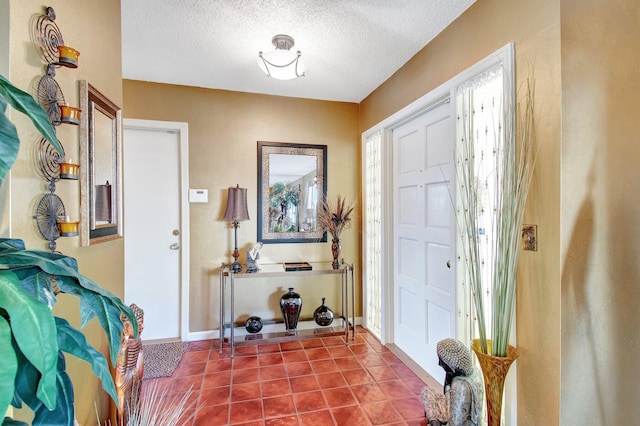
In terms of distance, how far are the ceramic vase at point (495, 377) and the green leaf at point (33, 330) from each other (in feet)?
5.14

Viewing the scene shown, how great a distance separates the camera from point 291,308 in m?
2.95

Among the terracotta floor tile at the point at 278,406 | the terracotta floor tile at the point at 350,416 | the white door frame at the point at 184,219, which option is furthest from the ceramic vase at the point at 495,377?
the white door frame at the point at 184,219

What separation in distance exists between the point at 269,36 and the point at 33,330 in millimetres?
2200

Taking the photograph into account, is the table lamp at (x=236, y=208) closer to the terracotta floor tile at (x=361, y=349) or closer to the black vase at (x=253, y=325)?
the black vase at (x=253, y=325)

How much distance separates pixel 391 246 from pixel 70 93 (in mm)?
2506

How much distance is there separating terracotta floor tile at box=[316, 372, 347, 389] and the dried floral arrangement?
124cm

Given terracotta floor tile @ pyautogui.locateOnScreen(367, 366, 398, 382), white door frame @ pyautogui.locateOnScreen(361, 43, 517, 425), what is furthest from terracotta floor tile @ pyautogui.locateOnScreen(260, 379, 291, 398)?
white door frame @ pyautogui.locateOnScreen(361, 43, 517, 425)

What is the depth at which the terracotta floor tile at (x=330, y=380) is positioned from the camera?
2.19 metres

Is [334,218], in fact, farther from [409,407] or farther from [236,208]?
[409,407]

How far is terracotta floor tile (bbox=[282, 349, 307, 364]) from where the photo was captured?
260 centimetres

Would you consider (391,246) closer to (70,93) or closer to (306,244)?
(306,244)

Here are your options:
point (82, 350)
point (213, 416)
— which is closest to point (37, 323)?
point (82, 350)

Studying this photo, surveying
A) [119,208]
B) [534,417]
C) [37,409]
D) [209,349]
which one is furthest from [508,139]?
[209,349]

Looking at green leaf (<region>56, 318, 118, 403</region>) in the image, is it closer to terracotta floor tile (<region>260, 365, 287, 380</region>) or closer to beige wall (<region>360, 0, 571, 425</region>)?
beige wall (<region>360, 0, 571, 425</region>)
